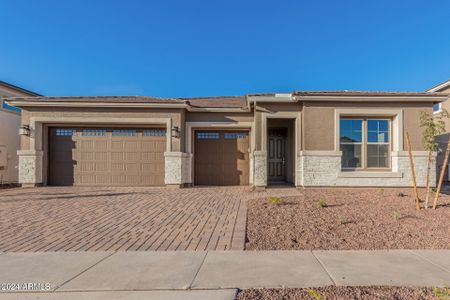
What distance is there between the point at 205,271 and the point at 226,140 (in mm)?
9485

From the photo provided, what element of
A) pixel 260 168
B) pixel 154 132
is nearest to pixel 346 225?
pixel 260 168

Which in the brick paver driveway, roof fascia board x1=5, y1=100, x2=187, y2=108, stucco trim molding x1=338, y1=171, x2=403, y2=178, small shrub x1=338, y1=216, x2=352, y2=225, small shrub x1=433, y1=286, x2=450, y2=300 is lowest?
the brick paver driveway

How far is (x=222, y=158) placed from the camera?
1272 centimetres

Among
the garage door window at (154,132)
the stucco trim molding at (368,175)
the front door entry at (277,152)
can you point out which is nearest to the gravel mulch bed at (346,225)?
the stucco trim molding at (368,175)

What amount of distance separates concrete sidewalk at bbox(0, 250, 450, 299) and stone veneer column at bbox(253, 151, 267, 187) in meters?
6.62

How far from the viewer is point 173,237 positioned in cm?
490

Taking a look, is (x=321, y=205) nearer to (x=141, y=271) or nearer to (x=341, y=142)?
(x=341, y=142)

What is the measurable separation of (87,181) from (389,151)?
13.5 m

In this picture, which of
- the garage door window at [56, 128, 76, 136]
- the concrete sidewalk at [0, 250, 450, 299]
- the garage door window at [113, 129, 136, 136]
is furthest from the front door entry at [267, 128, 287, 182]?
the garage door window at [56, 128, 76, 136]

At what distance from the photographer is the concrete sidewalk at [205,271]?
119 inches

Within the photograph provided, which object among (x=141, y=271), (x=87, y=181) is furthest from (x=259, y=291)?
(x=87, y=181)

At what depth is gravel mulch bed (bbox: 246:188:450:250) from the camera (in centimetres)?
449

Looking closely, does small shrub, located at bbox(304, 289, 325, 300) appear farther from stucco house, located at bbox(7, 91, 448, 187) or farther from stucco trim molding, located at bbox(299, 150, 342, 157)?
stucco trim molding, located at bbox(299, 150, 342, 157)

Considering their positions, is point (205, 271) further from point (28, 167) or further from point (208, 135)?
point (28, 167)
